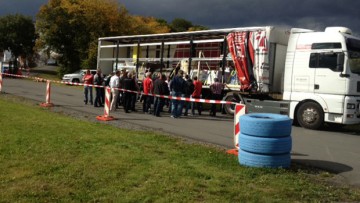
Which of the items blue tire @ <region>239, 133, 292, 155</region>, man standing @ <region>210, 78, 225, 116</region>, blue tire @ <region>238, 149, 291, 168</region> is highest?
man standing @ <region>210, 78, 225, 116</region>

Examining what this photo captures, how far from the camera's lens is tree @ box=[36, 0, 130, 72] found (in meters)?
46.5

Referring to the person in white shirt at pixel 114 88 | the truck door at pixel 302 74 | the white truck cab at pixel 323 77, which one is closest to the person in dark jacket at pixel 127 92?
the person in white shirt at pixel 114 88

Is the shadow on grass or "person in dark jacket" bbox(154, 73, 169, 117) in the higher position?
"person in dark jacket" bbox(154, 73, 169, 117)

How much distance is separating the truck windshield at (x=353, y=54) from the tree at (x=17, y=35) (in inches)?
2235

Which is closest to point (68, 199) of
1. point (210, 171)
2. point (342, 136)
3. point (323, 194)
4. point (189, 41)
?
point (210, 171)

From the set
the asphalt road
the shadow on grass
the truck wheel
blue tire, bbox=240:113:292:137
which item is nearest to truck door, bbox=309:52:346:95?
the truck wheel

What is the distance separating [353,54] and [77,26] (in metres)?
40.0

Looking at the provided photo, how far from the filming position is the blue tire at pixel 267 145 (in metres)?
7.10

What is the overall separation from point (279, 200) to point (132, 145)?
3912 millimetres

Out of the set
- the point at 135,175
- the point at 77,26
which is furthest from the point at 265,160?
the point at 77,26

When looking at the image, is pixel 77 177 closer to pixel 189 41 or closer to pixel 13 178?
pixel 13 178

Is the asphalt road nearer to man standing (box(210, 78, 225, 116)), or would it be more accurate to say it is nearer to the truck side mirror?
man standing (box(210, 78, 225, 116))

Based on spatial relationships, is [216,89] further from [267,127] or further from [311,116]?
[267,127]

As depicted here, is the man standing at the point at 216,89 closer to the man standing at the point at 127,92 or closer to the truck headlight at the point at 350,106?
the man standing at the point at 127,92
